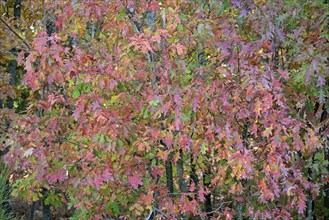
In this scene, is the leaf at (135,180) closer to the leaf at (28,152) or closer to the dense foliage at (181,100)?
the dense foliage at (181,100)

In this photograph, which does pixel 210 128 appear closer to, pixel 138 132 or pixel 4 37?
pixel 138 132

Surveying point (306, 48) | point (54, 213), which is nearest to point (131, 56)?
point (306, 48)

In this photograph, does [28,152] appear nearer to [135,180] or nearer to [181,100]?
[135,180]

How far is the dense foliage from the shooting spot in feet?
13.9

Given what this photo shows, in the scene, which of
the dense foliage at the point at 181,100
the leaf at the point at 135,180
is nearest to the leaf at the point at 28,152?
the dense foliage at the point at 181,100

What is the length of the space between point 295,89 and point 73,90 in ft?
6.71

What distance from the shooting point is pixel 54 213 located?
32.1 ft

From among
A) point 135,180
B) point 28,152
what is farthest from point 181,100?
point 28,152

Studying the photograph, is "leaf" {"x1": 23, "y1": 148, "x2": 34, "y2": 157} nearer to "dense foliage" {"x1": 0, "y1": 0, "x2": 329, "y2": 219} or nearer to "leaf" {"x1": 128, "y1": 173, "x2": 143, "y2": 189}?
"dense foliage" {"x1": 0, "y1": 0, "x2": 329, "y2": 219}

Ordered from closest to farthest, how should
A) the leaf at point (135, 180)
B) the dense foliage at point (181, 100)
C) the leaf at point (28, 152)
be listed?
the dense foliage at point (181, 100) → the leaf at point (135, 180) → the leaf at point (28, 152)

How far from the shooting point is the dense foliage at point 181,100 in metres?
4.23

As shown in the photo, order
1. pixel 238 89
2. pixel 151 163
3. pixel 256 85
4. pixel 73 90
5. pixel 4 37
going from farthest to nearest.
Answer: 1. pixel 4 37
2. pixel 151 163
3. pixel 73 90
4. pixel 238 89
5. pixel 256 85

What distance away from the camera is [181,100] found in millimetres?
4098

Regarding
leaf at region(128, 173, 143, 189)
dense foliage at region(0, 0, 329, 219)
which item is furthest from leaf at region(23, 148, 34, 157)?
leaf at region(128, 173, 143, 189)
